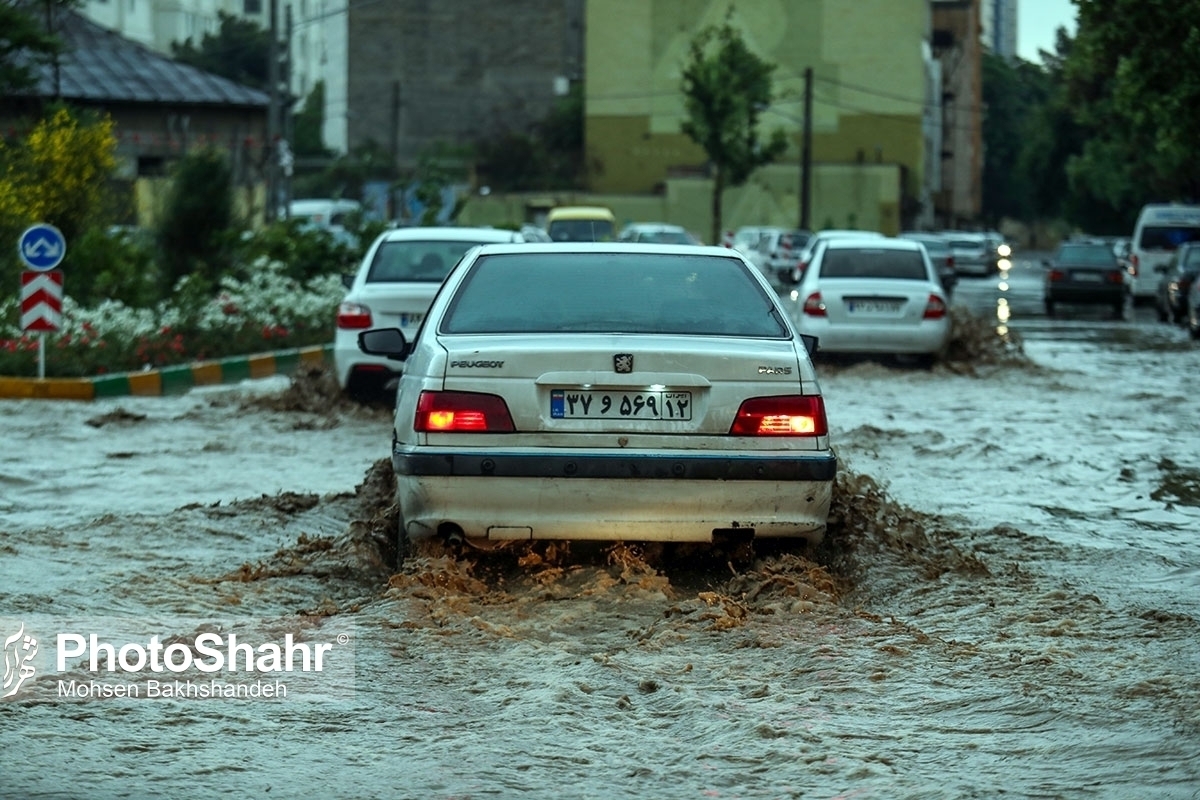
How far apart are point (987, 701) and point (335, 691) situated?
1947 mm

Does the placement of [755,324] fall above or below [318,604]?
above

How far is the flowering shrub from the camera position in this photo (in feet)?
58.4

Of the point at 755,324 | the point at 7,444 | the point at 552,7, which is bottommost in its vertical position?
the point at 7,444

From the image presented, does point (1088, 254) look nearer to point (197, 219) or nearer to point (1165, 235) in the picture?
point (1165, 235)

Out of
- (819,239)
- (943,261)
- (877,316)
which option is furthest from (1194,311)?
(943,261)

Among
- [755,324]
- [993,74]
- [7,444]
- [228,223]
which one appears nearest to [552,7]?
[993,74]

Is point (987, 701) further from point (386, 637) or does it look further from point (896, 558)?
point (896, 558)

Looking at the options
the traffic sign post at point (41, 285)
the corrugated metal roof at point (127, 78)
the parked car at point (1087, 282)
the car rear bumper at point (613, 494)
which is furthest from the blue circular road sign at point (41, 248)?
the corrugated metal roof at point (127, 78)

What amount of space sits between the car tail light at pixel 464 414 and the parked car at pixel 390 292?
7.35m

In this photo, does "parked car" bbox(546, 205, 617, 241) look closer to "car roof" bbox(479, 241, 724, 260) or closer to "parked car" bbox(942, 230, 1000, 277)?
"parked car" bbox(942, 230, 1000, 277)

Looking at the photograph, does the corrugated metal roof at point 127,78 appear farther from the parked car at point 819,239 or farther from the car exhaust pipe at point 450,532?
the car exhaust pipe at point 450,532

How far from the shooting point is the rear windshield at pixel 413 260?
15.5 meters

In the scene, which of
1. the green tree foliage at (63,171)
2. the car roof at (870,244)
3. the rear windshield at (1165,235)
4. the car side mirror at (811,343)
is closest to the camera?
the car side mirror at (811,343)

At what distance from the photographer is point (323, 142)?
92.1 m
